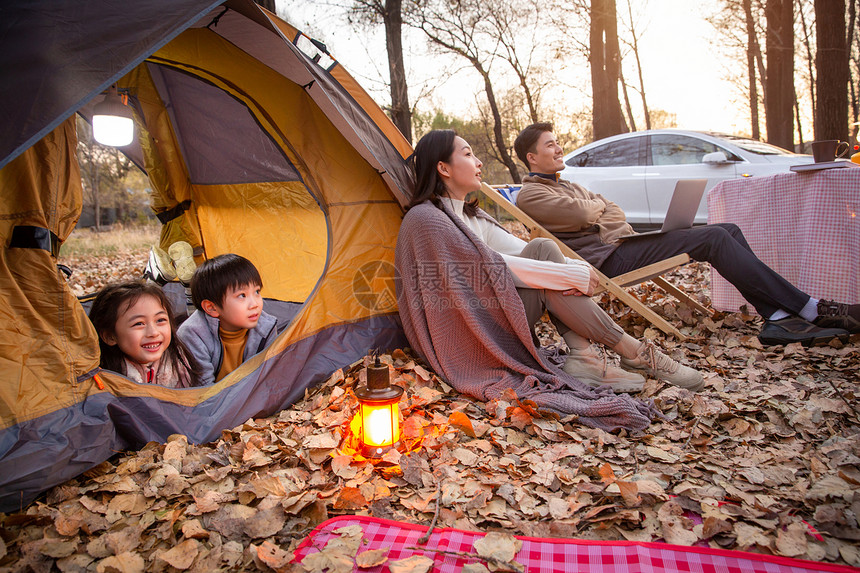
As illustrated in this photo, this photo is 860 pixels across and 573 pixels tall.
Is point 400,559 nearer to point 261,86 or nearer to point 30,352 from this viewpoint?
point 30,352

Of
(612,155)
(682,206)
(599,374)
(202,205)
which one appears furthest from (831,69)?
(202,205)

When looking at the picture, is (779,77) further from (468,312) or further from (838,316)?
(468,312)

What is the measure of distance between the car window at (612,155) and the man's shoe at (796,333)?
4416mm

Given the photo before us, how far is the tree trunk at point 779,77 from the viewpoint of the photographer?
9891 mm

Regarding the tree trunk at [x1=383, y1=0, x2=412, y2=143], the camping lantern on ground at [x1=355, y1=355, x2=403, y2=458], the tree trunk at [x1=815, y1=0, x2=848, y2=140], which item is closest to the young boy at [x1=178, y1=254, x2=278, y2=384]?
→ the camping lantern on ground at [x1=355, y1=355, x2=403, y2=458]

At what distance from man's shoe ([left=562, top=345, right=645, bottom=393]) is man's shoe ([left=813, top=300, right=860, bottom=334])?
1.28 metres

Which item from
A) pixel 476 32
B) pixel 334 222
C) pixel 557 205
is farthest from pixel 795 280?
pixel 476 32

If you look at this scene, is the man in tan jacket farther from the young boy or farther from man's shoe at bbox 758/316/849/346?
the young boy

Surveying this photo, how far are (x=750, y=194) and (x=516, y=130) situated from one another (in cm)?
1253

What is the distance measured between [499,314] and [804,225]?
2179mm

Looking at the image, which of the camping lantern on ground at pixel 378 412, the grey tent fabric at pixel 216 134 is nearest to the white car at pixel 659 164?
the grey tent fabric at pixel 216 134

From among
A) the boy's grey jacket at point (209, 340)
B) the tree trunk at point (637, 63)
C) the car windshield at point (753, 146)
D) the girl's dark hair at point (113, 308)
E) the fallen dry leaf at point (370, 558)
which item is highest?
the tree trunk at point (637, 63)

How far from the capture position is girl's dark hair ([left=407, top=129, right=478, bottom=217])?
9.20 ft

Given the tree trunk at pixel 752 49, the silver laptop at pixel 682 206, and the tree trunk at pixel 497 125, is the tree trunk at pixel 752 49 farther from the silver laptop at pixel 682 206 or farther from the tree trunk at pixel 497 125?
the silver laptop at pixel 682 206
